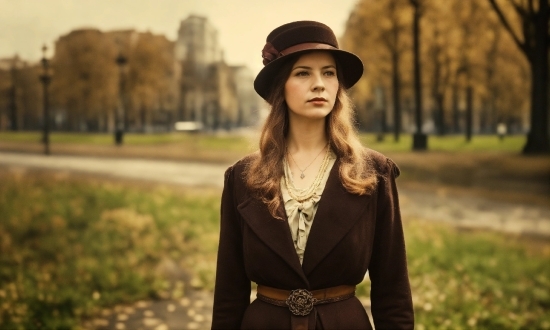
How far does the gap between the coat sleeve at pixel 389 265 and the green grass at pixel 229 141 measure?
3.41 m

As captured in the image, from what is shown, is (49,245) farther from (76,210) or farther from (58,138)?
(58,138)

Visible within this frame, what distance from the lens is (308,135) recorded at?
6.55ft

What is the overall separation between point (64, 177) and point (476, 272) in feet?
14.4

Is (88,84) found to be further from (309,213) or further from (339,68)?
(309,213)

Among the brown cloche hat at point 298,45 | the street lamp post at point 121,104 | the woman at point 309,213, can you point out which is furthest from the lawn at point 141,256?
the brown cloche hat at point 298,45

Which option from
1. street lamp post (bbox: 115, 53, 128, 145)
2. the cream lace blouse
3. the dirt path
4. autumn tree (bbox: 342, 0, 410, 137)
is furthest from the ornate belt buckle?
street lamp post (bbox: 115, 53, 128, 145)

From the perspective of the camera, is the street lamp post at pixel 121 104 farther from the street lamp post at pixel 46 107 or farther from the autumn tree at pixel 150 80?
the street lamp post at pixel 46 107

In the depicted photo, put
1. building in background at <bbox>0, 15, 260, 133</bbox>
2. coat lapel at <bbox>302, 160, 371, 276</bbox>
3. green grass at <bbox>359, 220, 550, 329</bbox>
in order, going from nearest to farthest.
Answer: coat lapel at <bbox>302, 160, 371, 276</bbox> → green grass at <bbox>359, 220, 550, 329</bbox> → building in background at <bbox>0, 15, 260, 133</bbox>

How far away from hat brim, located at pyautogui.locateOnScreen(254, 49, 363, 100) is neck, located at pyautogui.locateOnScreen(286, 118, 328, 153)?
7.4 inches

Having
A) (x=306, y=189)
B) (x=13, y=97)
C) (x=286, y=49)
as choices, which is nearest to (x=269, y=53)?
(x=286, y=49)

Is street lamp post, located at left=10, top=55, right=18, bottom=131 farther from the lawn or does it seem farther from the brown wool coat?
the brown wool coat

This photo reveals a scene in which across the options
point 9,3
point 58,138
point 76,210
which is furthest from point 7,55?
point 76,210

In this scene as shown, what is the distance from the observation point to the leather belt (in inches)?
71.3

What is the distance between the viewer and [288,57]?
189cm
